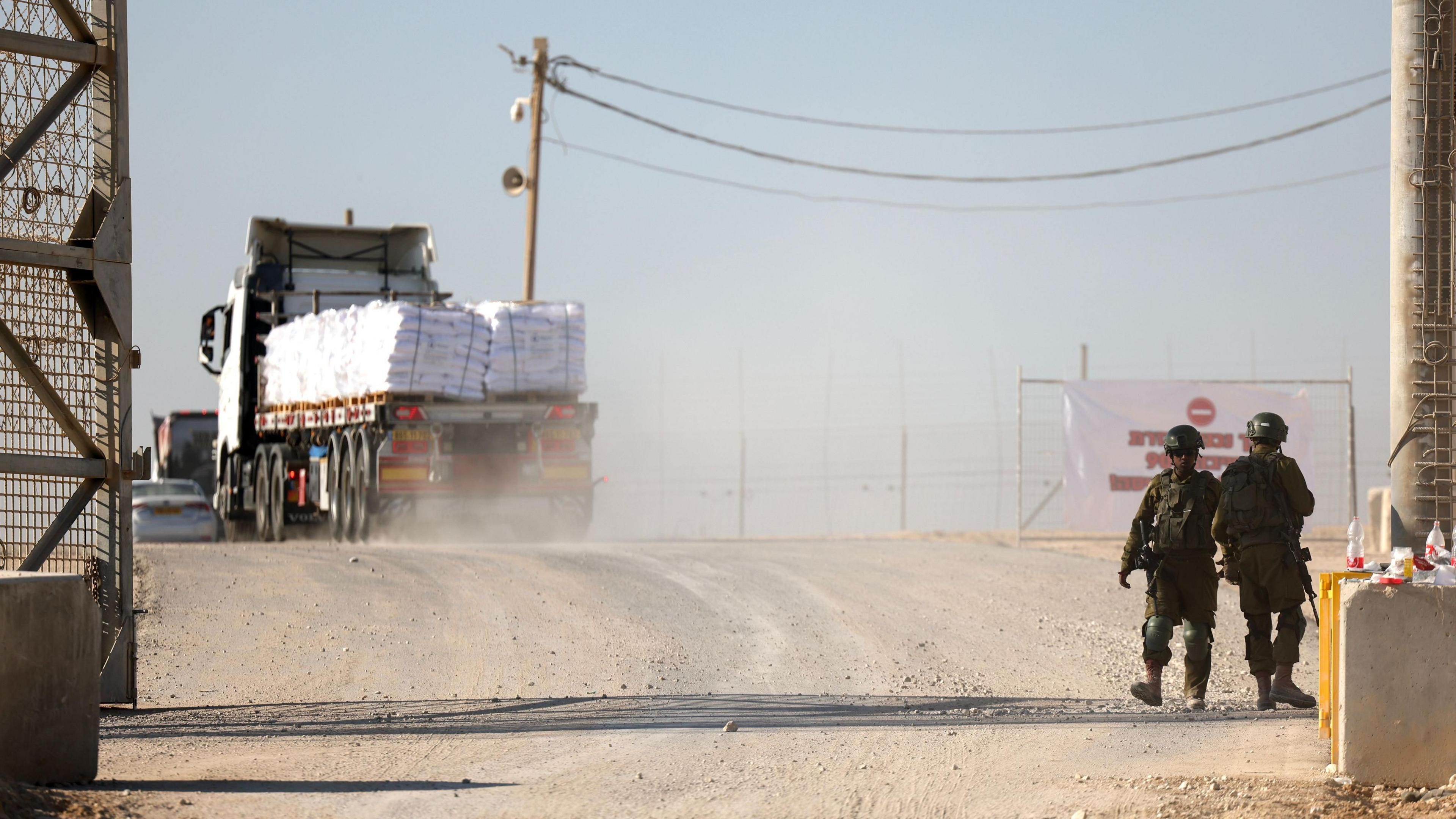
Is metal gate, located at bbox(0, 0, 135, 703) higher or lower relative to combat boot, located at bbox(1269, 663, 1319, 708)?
higher

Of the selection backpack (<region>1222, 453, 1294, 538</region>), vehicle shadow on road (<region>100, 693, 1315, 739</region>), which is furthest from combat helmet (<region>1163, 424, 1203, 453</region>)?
vehicle shadow on road (<region>100, 693, 1315, 739</region>)

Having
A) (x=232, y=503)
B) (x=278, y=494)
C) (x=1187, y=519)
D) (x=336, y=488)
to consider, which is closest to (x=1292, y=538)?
(x=1187, y=519)

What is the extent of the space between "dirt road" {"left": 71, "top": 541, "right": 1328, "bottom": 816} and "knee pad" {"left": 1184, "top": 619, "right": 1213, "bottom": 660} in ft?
1.29

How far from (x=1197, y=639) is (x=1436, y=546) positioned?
2.38 metres

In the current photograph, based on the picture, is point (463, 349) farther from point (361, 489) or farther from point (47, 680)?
point (47, 680)

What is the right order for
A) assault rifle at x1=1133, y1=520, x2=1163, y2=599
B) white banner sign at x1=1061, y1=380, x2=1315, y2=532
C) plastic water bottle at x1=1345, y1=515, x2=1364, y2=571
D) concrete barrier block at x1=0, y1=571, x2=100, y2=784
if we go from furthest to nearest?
white banner sign at x1=1061, y1=380, x2=1315, y2=532, assault rifle at x1=1133, y1=520, x2=1163, y2=599, plastic water bottle at x1=1345, y1=515, x2=1364, y2=571, concrete barrier block at x1=0, y1=571, x2=100, y2=784

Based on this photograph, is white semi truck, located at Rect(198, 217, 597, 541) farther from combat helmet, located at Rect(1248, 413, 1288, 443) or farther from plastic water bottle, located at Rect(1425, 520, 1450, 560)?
plastic water bottle, located at Rect(1425, 520, 1450, 560)

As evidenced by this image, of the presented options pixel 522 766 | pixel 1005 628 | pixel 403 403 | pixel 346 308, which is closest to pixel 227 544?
pixel 403 403

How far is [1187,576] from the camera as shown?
9070 millimetres

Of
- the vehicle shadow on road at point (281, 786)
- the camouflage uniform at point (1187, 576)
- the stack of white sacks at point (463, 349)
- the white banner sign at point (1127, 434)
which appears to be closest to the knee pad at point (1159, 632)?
the camouflage uniform at point (1187, 576)

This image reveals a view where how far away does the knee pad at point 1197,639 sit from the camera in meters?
8.98

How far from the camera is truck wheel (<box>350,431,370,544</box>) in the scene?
19.2m

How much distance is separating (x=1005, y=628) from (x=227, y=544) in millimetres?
8991

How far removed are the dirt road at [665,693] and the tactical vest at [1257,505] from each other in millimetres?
1017
